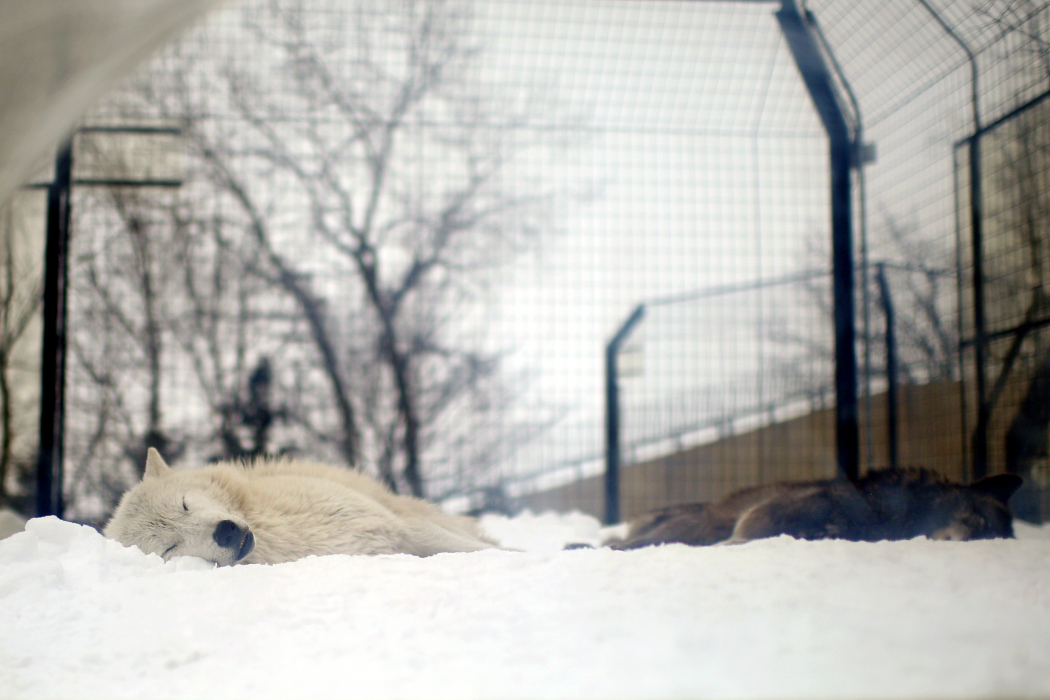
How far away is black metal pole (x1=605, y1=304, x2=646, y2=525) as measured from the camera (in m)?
3.89

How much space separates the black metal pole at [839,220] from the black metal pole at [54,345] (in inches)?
131

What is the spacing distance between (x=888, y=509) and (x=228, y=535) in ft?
7.08

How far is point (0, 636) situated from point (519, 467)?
271 centimetres

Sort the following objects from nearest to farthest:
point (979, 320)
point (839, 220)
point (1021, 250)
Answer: point (1021, 250) → point (979, 320) → point (839, 220)

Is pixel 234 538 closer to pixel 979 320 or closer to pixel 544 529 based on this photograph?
pixel 544 529

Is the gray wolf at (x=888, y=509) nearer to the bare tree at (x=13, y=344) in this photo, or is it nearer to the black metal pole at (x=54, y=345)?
the black metal pole at (x=54, y=345)

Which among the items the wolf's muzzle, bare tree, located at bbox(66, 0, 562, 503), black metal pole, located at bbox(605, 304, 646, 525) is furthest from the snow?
black metal pole, located at bbox(605, 304, 646, 525)

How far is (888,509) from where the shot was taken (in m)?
2.43

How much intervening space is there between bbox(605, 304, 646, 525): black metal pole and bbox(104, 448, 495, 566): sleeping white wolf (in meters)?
1.71

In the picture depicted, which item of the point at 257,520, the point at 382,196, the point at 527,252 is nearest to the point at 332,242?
the point at 382,196

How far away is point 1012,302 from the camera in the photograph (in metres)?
2.71

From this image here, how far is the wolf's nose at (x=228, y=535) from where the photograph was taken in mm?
1848

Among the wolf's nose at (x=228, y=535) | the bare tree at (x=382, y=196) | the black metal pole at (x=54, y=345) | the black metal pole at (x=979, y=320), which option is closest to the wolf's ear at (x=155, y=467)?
the wolf's nose at (x=228, y=535)

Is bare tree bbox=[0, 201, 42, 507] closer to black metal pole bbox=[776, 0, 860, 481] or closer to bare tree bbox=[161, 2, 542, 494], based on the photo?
bare tree bbox=[161, 2, 542, 494]
